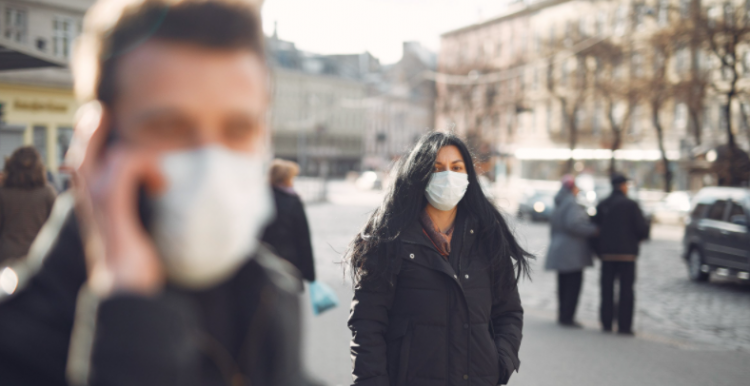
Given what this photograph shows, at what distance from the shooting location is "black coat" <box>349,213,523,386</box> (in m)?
3.13

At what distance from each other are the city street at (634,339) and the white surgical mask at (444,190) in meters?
0.69

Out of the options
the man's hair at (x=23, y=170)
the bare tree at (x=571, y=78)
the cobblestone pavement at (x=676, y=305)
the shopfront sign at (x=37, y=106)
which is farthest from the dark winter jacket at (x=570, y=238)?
the bare tree at (x=571, y=78)

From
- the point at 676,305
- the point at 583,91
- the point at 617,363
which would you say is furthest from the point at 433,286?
the point at 583,91

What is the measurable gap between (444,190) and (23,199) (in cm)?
417

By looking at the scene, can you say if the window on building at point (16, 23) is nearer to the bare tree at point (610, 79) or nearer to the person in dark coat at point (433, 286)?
the person in dark coat at point (433, 286)

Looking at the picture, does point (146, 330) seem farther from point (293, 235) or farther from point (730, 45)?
point (730, 45)

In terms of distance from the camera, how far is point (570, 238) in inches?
373

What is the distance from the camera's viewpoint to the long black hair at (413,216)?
10.9 ft

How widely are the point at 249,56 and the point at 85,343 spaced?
409mm

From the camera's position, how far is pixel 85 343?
0.83 metres

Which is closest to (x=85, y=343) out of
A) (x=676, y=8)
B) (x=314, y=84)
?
(x=676, y=8)

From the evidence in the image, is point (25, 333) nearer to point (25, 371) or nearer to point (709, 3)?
point (25, 371)

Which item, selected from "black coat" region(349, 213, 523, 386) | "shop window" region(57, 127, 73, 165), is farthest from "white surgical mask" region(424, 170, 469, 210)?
"shop window" region(57, 127, 73, 165)

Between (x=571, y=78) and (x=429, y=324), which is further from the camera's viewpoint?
(x=571, y=78)
